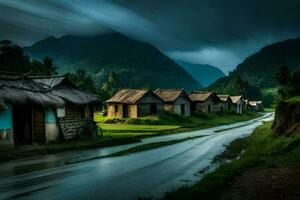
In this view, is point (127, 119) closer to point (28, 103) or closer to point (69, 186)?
point (28, 103)

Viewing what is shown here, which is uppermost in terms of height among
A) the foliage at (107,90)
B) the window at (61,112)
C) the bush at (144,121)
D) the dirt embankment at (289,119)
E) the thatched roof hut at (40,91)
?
the foliage at (107,90)

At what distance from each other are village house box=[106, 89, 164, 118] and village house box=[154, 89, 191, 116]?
194 inches

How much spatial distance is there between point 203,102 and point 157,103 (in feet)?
72.5

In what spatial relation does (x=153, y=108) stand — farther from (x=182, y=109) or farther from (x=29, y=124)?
(x=29, y=124)

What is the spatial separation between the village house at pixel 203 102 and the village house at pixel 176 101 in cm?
917

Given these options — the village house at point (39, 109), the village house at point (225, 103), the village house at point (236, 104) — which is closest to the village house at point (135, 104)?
the village house at point (39, 109)

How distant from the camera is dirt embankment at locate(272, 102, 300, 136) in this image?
2750 centimetres

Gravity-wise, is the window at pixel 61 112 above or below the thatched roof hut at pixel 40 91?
below

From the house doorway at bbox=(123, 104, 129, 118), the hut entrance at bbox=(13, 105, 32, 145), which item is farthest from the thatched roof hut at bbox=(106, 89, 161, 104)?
the hut entrance at bbox=(13, 105, 32, 145)

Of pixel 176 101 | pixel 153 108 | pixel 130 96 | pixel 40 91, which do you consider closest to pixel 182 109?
pixel 176 101

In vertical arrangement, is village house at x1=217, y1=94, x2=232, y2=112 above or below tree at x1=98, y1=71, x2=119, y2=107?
below

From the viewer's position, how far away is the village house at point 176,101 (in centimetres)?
7869

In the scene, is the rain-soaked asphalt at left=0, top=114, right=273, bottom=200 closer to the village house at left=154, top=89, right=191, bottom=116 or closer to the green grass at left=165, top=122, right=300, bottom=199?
the green grass at left=165, top=122, right=300, bottom=199

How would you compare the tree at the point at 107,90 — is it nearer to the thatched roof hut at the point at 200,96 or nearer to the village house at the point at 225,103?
the thatched roof hut at the point at 200,96
